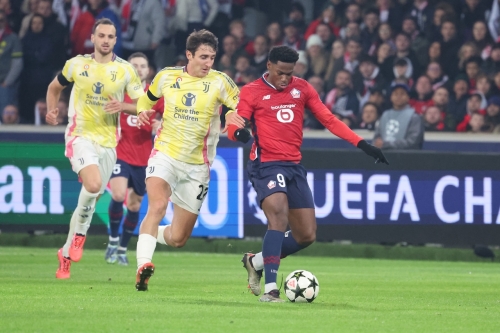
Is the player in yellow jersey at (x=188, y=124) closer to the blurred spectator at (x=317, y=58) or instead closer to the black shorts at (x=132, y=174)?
the black shorts at (x=132, y=174)

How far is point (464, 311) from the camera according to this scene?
364 inches

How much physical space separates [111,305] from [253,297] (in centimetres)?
165

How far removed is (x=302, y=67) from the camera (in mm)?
19859

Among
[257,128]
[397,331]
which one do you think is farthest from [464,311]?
[257,128]

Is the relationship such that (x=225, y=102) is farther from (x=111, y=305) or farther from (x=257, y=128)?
(x=111, y=305)

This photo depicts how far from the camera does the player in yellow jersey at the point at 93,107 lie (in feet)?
40.4

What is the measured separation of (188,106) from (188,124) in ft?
0.58

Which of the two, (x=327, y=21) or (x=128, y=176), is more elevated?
(x=327, y=21)

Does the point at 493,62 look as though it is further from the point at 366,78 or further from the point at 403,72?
the point at 366,78

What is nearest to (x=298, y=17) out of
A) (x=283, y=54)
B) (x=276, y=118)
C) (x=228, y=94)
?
(x=228, y=94)

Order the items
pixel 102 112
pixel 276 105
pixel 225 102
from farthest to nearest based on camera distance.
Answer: pixel 102 112
pixel 225 102
pixel 276 105

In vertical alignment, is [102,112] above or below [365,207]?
above

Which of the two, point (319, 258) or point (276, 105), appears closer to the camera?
point (276, 105)

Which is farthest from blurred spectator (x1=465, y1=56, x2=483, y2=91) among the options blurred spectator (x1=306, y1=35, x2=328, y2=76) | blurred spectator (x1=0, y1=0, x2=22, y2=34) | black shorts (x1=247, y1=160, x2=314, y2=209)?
black shorts (x1=247, y1=160, x2=314, y2=209)
